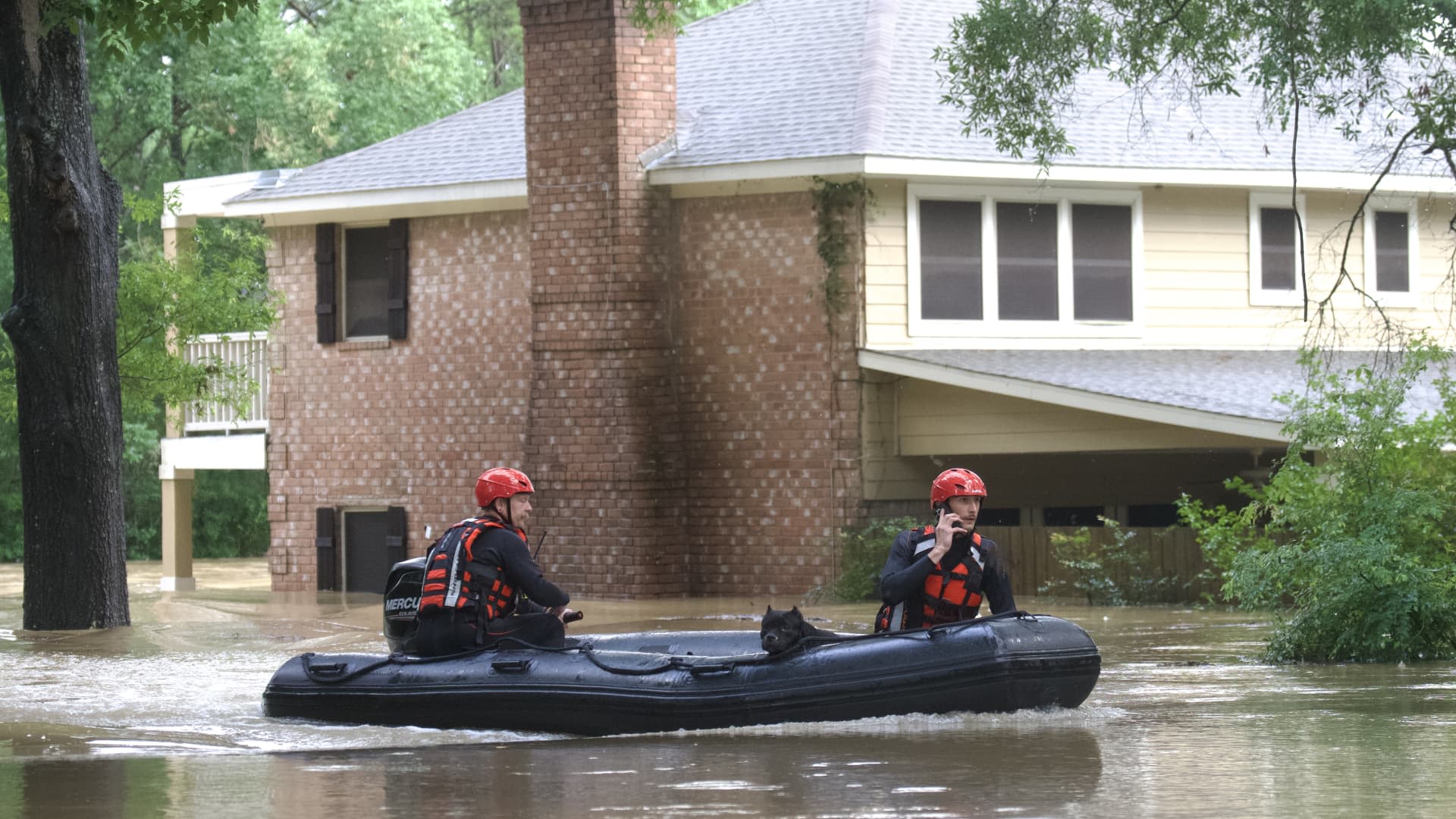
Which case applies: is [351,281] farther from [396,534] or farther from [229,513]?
[229,513]

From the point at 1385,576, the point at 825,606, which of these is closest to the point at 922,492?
the point at 825,606

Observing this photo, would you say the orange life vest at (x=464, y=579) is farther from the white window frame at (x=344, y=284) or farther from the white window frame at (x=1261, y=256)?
the white window frame at (x=1261, y=256)

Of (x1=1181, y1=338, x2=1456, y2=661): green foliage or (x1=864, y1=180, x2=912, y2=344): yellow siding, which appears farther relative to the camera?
(x1=864, y1=180, x2=912, y2=344): yellow siding

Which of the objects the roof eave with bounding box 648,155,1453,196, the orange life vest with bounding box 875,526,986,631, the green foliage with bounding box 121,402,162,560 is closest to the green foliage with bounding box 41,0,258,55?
the orange life vest with bounding box 875,526,986,631

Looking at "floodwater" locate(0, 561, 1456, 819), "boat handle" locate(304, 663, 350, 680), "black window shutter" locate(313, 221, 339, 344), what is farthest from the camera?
"black window shutter" locate(313, 221, 339, 344)

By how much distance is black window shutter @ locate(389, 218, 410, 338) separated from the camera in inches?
940

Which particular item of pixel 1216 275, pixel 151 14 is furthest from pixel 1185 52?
pixel 151 14

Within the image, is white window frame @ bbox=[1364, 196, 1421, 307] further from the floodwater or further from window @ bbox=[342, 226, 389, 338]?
window @ bbox=[342, 226, 389, 338]

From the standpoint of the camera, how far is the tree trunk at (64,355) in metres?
18.0

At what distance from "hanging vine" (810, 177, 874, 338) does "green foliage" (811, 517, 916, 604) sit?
7.03 ft

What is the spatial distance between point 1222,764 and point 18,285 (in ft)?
44.0

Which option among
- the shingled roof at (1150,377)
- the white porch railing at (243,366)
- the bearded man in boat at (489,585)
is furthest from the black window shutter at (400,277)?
the bearded man in boat at (489,585)

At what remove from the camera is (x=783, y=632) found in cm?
1045

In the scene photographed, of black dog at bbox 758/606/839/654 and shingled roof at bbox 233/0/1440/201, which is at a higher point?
shingled roof at bbox 233/0/1440/201
